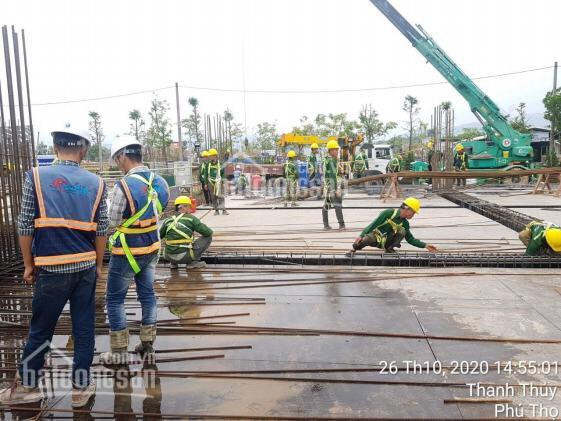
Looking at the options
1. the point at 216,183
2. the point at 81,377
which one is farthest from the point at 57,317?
the point at 216,183

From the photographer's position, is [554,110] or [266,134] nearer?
[554,110]

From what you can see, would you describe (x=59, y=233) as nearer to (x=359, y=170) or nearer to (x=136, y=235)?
(x=136, y=235)

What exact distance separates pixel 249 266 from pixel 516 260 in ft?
11.2

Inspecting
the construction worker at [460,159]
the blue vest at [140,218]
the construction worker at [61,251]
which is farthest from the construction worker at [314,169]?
the construction worker at [61,251]

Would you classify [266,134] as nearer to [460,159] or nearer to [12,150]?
[460,159]

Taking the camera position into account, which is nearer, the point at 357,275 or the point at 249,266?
the point at 357,275

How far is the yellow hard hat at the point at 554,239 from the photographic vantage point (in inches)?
228

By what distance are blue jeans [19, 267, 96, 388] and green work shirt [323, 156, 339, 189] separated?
6515 millimetres

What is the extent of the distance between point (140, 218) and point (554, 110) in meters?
26.4

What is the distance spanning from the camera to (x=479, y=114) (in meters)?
19.9

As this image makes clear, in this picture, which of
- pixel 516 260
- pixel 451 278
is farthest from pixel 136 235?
pixel 516 260

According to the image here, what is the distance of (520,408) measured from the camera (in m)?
2.65

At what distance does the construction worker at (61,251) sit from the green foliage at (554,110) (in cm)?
2582

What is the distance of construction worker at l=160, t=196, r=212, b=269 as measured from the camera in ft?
18.7
